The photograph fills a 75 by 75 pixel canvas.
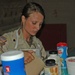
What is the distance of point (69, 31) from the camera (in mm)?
2557

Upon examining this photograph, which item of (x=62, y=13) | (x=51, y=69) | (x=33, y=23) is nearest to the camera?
(x=51, y=69)

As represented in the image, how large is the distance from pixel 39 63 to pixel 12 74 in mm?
332

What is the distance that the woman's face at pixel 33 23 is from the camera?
1.31 metres

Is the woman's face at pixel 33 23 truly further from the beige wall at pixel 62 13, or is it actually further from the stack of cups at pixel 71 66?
the beige wall at pixel 62 13

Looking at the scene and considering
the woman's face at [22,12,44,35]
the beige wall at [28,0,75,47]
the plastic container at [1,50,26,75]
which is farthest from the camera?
the beige wall at [28,0,75,47]

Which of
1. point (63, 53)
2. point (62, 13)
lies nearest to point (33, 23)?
point (63, 53)

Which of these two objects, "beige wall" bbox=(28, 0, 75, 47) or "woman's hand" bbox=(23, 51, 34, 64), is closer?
"woman's hand" bbox=(23, 51, 34, 64)

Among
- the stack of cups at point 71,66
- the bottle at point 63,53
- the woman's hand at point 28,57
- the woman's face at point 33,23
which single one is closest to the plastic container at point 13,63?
the woman's hand at point 28,57

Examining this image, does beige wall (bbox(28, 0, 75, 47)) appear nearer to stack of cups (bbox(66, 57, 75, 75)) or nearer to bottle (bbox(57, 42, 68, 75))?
bottle (bbox(57, 42, 68, 75))

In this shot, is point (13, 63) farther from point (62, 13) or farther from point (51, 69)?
point (62, 13)

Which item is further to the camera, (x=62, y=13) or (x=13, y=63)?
(x=62, y=13)

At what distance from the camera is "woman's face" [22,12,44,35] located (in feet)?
4.29

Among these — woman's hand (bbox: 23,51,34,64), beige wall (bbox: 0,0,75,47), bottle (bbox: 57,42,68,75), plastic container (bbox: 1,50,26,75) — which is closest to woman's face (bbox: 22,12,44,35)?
bottle (bbox: 57,42,68,75)

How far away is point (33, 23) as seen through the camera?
4.38ft
